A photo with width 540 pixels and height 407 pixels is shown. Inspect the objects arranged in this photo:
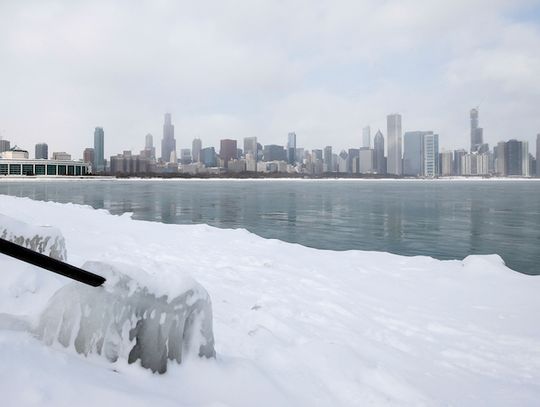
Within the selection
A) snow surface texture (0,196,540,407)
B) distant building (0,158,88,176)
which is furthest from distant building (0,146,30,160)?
snow surface texture (0,196,540,407)

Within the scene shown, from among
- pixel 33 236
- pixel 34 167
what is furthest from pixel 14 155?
pixel 33 236

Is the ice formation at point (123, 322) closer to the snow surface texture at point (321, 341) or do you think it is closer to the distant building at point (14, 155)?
the snow surface texture at point (321, 341)

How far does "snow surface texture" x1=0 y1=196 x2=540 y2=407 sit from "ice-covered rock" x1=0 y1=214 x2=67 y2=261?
1027mm

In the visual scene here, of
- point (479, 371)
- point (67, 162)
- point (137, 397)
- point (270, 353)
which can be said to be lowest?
point (479, 371)

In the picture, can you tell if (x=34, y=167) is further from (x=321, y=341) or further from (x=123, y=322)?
(x=123, y=322)

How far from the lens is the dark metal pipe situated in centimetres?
291

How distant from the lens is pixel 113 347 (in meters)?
3.56

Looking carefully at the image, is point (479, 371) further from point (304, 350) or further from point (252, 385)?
point (252, 385)

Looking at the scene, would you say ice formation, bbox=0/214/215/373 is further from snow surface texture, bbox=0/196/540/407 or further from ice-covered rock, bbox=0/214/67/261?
ice-covered rock, bbox=0/214/67/261

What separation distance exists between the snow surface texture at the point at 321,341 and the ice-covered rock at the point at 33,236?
3.37ft

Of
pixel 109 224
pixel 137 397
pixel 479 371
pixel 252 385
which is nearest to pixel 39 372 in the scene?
pixel 137 397

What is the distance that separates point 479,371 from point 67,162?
22028 cm

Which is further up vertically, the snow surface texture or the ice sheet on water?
the ice sheet on water

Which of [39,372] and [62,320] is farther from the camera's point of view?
[62,320]
